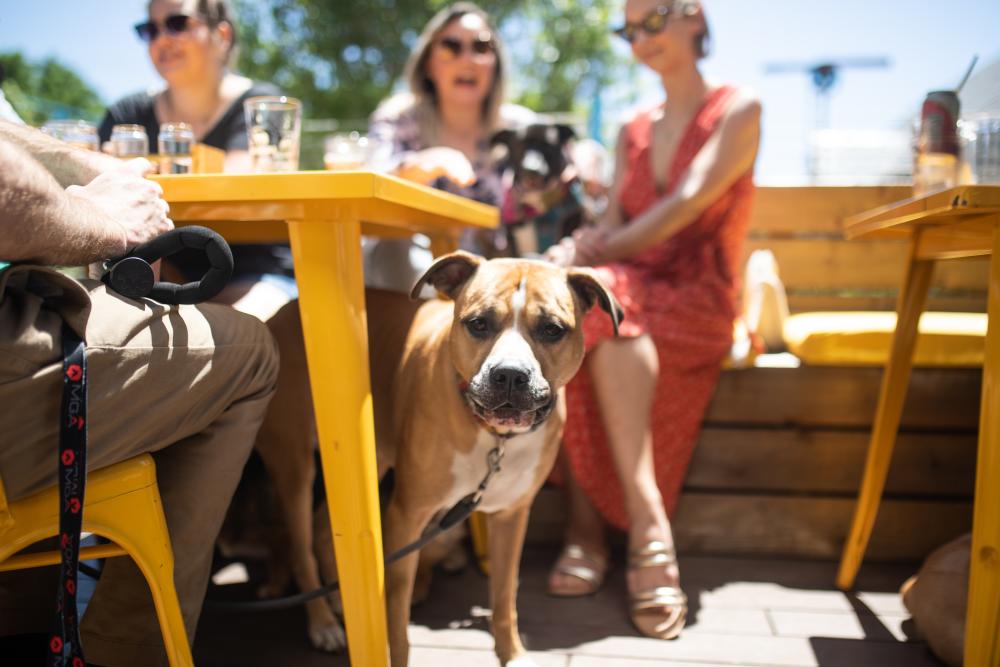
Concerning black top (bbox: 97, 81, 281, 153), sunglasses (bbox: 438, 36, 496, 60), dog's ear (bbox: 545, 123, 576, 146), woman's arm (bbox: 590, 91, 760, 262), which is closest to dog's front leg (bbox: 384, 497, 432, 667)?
woman's arm (bbox: 590, 91, 760, 262)

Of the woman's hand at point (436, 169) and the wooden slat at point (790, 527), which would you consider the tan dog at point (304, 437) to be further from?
the wooden slat at point (790, 527)

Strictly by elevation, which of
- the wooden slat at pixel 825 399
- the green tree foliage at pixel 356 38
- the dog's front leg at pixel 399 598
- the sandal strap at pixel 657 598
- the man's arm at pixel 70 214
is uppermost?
the green tree foliage at pixel 356 38

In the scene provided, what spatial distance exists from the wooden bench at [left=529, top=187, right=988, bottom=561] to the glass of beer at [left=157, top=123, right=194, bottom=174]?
67.4 inches

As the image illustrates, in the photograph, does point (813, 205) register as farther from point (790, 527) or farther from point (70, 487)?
point (70, 487)

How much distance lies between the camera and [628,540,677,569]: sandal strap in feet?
7.57

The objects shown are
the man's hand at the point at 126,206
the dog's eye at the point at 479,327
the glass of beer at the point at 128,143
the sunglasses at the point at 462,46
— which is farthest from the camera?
the sunglasses at the point at 462,46

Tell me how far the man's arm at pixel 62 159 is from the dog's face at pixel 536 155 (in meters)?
1.84

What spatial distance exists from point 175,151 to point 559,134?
1.74 meters

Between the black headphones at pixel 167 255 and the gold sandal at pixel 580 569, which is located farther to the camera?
the gold sandal at pixel 580 569

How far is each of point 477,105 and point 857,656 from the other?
2.61 m

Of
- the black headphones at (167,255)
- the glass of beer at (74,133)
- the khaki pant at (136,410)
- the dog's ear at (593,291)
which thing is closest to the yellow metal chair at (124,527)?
the khaki pant at (136,410)

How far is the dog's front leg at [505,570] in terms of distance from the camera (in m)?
2.01

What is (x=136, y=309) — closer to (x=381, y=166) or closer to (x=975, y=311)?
(x=381, y=166)

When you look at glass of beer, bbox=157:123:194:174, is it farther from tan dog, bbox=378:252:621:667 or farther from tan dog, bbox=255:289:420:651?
tan dog, bbox=378:252:621:667
